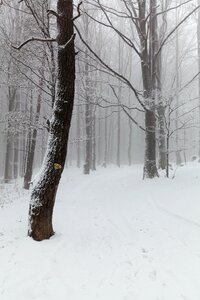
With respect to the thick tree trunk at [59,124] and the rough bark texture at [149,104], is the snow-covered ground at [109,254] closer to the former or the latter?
the thick tree trunk at [59,124]

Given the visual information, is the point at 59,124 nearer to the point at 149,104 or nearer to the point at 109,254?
the point at 109,254

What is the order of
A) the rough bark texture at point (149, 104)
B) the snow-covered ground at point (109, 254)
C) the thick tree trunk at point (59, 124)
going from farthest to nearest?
the rough bark texture at point (149, 104) < the thick tree trunk at point (59, 124) < the snow-covered ground at point (109, 254)

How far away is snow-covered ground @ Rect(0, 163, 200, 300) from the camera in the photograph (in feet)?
12.6

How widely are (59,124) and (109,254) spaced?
2657mm

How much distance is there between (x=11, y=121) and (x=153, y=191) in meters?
7.83

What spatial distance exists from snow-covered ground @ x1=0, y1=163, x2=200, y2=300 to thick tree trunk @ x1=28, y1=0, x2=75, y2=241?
0.76 meters

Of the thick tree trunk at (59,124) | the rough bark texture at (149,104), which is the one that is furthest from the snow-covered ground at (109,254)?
the rough bark texture at (149,104)

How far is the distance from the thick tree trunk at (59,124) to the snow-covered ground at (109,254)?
2.50 feet

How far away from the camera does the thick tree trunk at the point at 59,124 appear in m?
5.74

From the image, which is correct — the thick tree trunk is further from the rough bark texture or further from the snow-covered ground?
the rough bark texture

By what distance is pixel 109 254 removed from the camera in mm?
5090

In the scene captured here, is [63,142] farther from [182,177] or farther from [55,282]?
[182,177]

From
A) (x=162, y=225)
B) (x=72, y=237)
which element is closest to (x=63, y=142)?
(x=72, y=237)

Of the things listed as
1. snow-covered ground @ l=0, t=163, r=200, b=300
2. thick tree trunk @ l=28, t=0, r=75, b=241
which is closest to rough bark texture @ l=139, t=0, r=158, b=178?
snow-covered ground @ l=0, t=163, r=200, b=300
